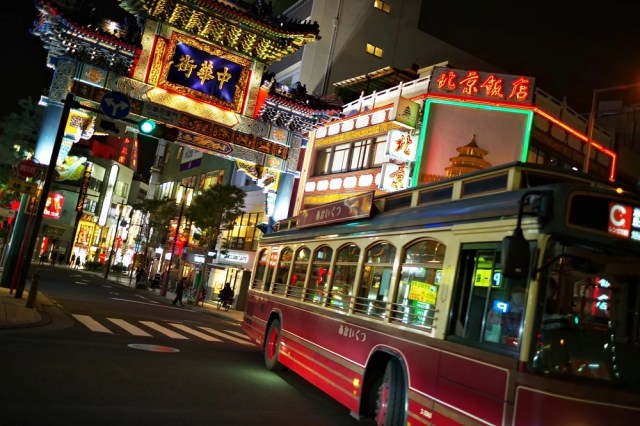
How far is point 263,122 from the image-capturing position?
2341 cm

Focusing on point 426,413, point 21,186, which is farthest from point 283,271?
point 21,186

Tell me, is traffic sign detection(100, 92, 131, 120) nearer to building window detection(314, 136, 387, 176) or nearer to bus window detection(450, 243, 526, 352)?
building window detection(314, 136, 387, 176)

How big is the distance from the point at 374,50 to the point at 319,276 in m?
29.8

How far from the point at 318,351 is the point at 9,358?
5015 millimetres

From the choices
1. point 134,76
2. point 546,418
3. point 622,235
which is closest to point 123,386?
point 546,418

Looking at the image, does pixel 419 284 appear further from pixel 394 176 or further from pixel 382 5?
pixel 382 5

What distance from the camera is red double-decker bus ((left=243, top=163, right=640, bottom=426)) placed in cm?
461

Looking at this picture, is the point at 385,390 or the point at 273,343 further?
the point at 273,343

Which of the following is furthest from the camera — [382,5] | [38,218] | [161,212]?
[161,212]

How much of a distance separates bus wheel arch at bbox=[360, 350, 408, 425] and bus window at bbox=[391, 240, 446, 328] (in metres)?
0.57

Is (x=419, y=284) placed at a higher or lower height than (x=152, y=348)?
higher

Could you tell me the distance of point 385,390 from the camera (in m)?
6.71

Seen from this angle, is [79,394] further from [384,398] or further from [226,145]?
[226,145]

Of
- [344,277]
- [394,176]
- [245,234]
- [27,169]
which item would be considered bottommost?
[344,277]
